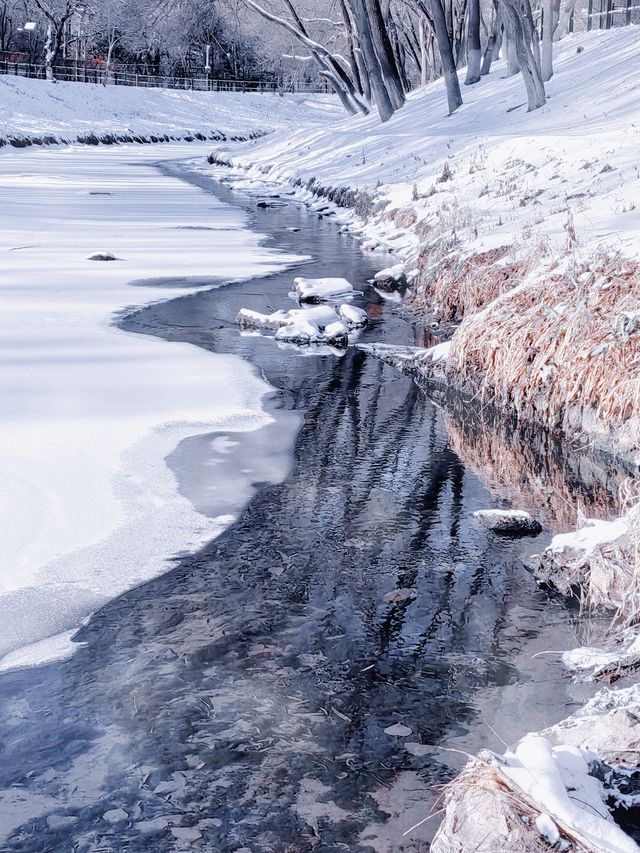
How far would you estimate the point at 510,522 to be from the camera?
5.31 meters

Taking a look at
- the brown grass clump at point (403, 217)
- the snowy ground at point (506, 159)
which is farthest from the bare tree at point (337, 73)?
the brown grass clump at point (403, 217)

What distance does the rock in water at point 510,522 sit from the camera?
529 centimetres

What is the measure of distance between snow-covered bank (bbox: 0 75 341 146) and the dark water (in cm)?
3448

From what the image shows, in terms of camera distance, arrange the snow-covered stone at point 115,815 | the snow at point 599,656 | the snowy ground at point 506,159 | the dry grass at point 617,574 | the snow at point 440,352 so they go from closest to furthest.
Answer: the snow-covered stone at point 115,815
the snow at point 599,656
the dry grass at point 617,574
the snow at point 440,352
the snowy ground at point 506,159

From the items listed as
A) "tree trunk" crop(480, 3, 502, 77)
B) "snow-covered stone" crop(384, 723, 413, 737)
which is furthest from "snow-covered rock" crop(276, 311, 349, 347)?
"tree trunk" crop(480, 3, 502, 77)

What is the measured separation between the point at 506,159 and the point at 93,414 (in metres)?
11.3

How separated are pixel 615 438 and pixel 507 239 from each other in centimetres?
473

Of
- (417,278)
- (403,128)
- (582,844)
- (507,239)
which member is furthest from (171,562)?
(403,128)

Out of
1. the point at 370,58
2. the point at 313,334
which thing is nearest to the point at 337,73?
the point at 370,58

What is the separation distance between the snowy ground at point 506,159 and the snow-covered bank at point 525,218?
0.05 m

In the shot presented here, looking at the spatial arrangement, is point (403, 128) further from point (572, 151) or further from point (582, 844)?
point (582, 844)

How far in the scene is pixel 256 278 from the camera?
12.9 meters

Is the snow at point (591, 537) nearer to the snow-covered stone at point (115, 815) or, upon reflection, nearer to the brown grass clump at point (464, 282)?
the snow-covered stone at point (115, 815)

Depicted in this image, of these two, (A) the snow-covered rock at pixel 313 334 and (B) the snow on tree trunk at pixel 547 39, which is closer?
(A) the snow-covered rock at pixel 313 334
